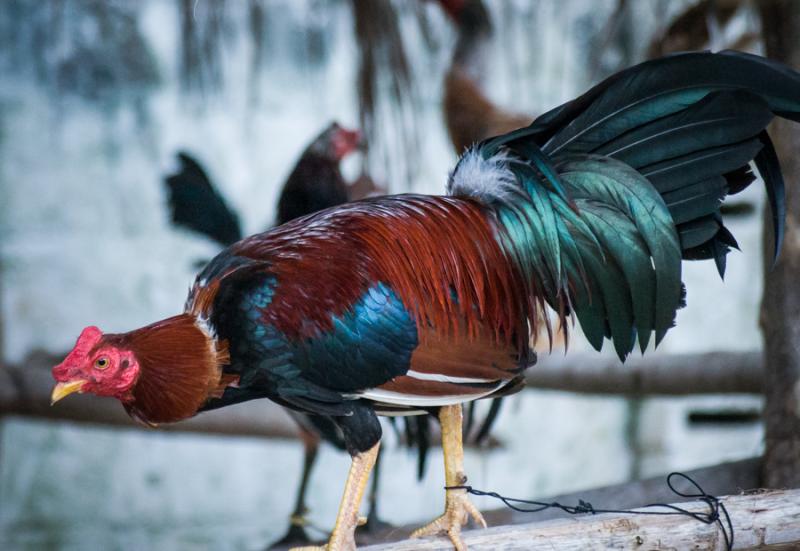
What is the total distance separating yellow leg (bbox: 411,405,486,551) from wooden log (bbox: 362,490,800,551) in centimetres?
8

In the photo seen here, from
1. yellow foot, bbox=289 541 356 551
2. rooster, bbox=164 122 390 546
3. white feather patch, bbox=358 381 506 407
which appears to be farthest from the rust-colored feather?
rooster, bbox=164 122 390 546

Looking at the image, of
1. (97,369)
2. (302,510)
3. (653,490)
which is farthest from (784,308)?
(97,369)

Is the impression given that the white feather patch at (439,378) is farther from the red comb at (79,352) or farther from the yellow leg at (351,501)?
the red comb at (79,352)

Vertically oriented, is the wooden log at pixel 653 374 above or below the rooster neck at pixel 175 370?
below

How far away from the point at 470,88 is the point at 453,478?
1.68m

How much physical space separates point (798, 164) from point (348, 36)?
175cm

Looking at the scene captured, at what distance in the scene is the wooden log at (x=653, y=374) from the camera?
9.16 ft

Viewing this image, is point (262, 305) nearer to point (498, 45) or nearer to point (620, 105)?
point (620, 105)

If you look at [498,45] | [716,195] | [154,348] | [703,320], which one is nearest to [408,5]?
[498,45]

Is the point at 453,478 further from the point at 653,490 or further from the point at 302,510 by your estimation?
the point at 302,510

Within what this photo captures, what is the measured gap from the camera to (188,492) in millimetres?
4016

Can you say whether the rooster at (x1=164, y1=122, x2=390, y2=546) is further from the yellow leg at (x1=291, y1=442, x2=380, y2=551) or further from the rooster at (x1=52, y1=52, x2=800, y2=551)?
the yellow leg at (x1=291, y1=442, x2=380, y2=551)

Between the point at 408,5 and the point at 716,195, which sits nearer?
the point at 716,195

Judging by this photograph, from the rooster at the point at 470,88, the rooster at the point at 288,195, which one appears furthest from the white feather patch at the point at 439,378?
the rooster at the point at 470,88
